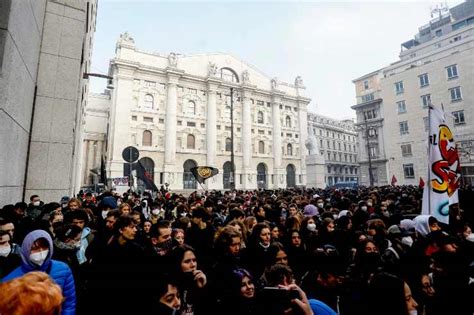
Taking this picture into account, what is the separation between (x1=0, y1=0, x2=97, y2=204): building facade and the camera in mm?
6520

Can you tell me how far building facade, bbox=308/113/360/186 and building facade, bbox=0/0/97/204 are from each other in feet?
178

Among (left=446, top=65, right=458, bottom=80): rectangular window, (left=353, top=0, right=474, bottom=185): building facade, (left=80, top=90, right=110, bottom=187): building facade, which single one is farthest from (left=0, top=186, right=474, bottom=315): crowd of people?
(left=80, top=90, right=110, bottom=187): building facade

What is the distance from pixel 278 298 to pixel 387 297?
802 mm

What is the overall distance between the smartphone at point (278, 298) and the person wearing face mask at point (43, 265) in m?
1.85

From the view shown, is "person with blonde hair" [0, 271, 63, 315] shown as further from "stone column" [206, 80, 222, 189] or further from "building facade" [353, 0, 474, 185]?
"stone column" [206, 80, 222, 189]

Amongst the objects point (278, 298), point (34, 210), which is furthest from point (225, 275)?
point (34, 210)

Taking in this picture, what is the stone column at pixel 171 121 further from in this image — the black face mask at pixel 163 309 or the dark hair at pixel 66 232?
the black face mask at pixel 163 309

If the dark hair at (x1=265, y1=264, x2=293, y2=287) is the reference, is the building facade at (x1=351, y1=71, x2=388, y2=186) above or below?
above

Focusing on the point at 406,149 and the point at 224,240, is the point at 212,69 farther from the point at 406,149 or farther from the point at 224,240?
the point at 224,240

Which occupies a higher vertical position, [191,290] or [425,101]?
[425,101]

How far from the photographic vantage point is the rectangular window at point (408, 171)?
3104 cm

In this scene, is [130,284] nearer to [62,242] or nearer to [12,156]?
[62,242]

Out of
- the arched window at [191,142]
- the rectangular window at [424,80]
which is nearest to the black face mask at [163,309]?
the rectangular window at [424,80]

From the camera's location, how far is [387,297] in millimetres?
1915
